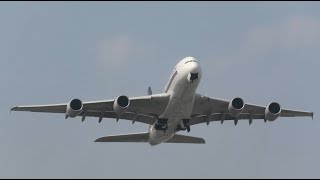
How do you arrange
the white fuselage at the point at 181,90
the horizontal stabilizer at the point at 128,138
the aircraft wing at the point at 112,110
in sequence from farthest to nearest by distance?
the horizontal stabilizer at the point at 128,138 < the aircraft wing at the point at 112,110 < the white fuselage at the point at 181,90

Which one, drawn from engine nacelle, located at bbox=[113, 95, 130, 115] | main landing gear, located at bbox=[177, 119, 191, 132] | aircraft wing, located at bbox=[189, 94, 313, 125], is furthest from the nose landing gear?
main landing gear, located at bbox=[177, 119, 191, 132]

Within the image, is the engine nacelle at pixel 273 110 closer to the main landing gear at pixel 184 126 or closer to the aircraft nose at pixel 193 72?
the main landing gear at pixel 184 126

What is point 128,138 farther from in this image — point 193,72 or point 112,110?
point 193,72

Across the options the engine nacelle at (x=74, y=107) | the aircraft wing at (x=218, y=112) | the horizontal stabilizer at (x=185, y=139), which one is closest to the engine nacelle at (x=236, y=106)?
the aircraft wing at (x=218, y=112)

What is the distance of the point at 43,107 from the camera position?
2334 inches

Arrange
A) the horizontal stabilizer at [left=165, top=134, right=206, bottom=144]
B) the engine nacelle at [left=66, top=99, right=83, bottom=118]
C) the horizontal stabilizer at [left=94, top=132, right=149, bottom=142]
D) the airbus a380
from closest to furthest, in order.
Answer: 1. the airbus a380
2. the engine nacelle at [left=66, top=99, right=83, bottom=118]
3. the horizontal stabilizer at [left=94, top=132, right=149, bottom=142]
4. the horizontal stabilizer at [left=165, top=134, right=206, bottom=144]

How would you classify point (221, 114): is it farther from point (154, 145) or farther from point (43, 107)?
point (43, 107)

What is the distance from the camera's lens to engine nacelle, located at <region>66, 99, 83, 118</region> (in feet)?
190

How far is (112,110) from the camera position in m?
61.5

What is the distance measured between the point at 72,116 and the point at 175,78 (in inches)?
291

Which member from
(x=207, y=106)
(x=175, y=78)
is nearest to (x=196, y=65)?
(x=175, y=78)

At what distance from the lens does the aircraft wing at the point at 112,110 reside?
5922 cm

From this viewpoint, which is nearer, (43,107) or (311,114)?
(43,107)

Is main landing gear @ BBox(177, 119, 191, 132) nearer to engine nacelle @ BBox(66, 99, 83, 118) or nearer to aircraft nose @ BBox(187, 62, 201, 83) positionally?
aircraft nose @ BBox(187, 62, 201, 83)
